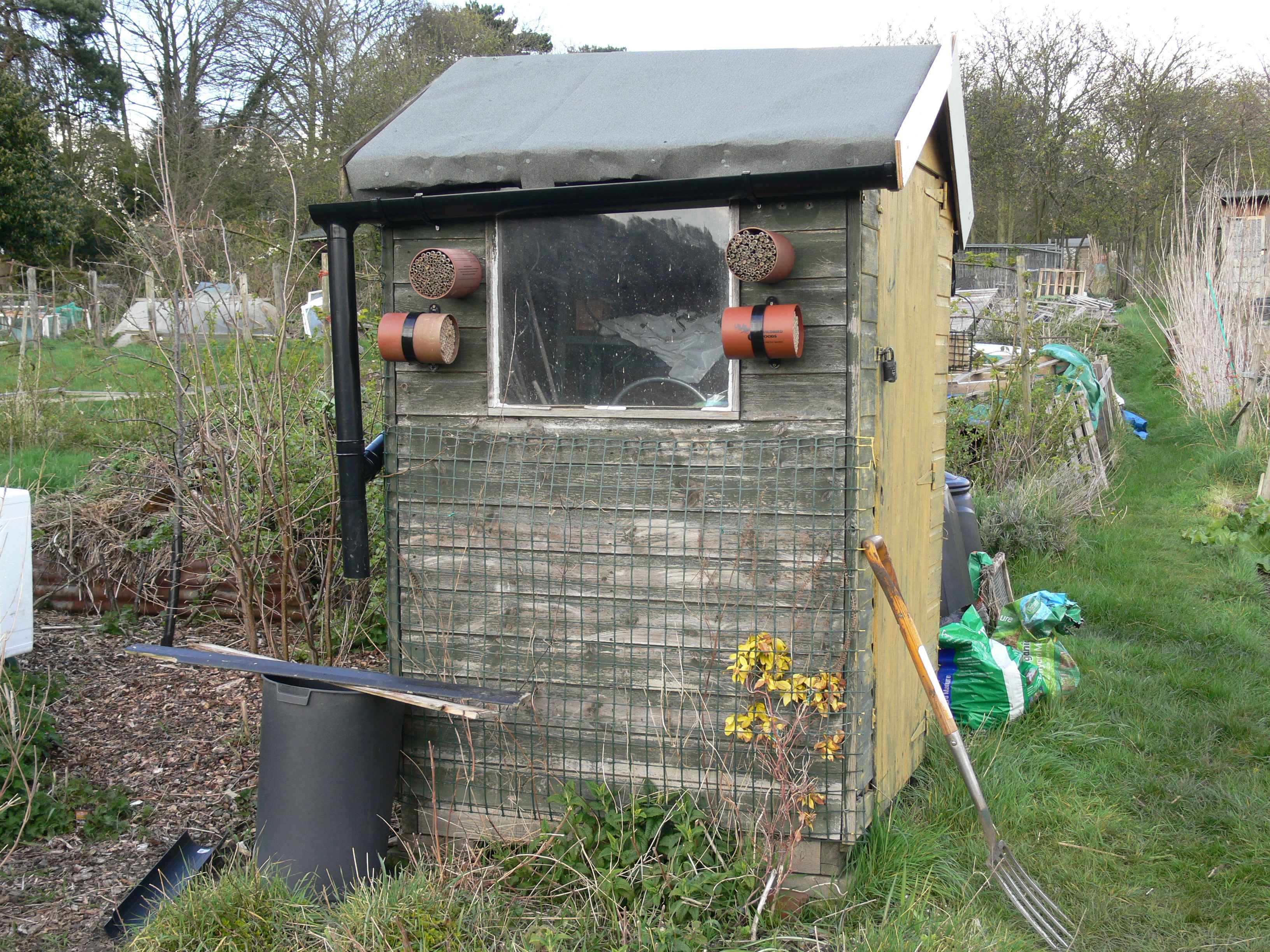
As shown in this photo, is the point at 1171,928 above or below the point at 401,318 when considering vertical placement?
below

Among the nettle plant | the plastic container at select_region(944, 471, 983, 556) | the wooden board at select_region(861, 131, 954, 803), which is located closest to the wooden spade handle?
the wooden board at select_region(861, 131, 954, 803)

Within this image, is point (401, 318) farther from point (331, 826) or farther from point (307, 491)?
point (331, 826)

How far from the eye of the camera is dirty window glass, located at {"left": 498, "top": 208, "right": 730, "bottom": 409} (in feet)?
10.8

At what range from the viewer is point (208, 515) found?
4.11 m

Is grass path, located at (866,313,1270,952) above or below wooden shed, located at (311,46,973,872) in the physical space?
below

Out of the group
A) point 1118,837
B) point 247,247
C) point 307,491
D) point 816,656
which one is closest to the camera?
point 816,656

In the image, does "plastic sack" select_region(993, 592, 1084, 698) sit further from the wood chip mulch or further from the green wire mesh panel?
the wood chip mulch

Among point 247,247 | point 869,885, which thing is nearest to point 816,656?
point 869,885

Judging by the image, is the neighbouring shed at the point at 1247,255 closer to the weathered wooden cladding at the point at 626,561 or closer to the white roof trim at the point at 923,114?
the white roof trim at the point at 923,114

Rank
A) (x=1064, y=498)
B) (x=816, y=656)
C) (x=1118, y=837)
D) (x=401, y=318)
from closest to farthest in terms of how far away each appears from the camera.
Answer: (x=816, y=656), (x=401, y=318), (x=1118, y=837), (x=1064, y=498)

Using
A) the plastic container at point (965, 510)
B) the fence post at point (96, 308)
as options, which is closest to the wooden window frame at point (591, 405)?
the fence post at point (96, 308)

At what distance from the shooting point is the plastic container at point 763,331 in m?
2.98

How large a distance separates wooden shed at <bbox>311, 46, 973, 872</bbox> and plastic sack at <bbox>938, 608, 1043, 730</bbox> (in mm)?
976

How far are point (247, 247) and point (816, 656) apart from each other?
16.7 feet
